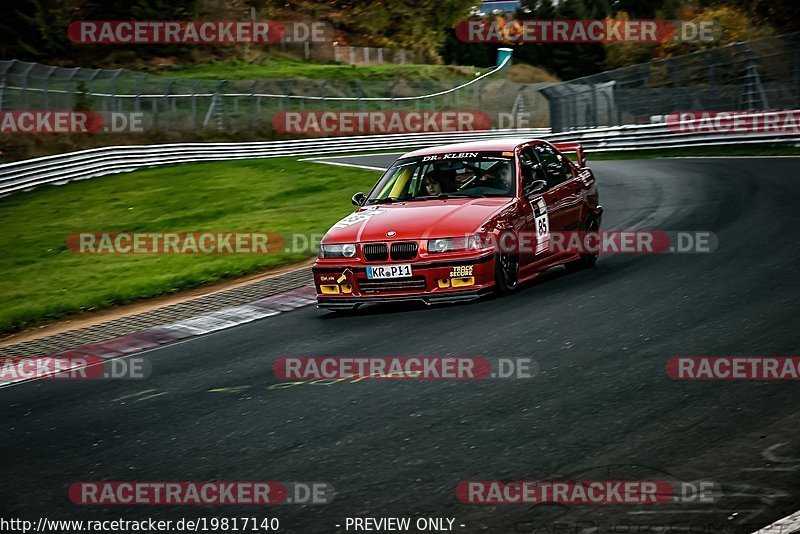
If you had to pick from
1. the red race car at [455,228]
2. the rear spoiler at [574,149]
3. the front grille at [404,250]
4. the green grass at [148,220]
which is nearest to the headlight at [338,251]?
the red race car at [455,228]

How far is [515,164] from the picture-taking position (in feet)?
35.9

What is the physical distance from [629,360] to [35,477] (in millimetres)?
3783

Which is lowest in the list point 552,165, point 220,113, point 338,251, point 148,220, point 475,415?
point 148,220

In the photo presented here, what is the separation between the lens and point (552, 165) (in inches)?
456

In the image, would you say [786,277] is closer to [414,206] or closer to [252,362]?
[414,206]

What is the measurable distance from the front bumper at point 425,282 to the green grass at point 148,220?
14.2ft

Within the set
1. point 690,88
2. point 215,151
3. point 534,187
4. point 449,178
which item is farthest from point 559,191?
point 215,151

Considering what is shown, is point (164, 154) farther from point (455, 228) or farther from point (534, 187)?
point (455, 228)

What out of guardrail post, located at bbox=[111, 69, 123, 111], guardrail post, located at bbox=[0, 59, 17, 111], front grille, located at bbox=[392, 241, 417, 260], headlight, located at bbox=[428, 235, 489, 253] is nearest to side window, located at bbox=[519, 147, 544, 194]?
headlight, located at bbox=[428, 235, 489, 253]

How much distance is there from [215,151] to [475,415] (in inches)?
1224

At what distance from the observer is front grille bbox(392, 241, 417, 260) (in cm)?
988

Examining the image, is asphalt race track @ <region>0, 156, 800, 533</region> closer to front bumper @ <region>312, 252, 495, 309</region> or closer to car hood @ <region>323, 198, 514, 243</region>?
front bumper @ <region>312, 252, 495, 309</region>

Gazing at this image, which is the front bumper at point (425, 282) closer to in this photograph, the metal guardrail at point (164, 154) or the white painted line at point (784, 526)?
the white painted line at point (784, 526)

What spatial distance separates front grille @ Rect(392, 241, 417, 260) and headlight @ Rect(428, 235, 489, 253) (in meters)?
0.15
